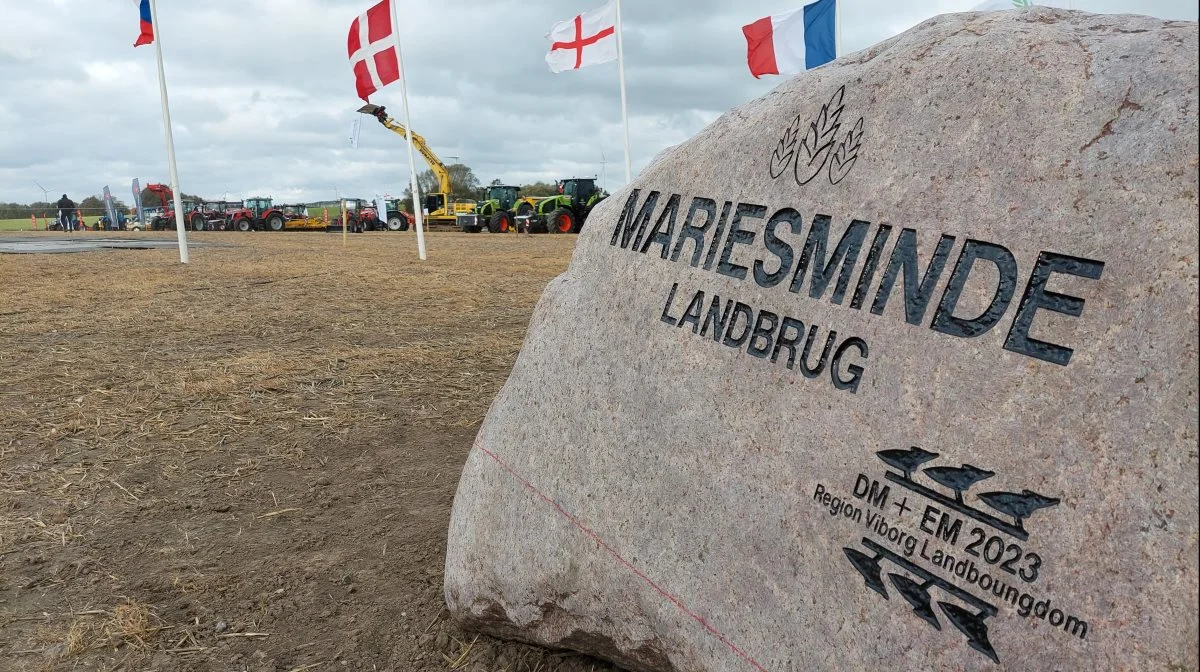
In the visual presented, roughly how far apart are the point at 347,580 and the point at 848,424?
2.05 metres

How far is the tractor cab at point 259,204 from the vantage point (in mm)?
36375

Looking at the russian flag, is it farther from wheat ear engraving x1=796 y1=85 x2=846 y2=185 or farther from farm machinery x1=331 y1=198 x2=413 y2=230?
farm machinery x1=331 y1=198 x2=413 y2=230

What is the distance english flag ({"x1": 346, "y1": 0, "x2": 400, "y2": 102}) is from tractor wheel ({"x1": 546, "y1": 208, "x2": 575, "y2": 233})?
14.6 m

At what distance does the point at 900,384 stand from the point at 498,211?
2998 centimetres

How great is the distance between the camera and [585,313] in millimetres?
2395

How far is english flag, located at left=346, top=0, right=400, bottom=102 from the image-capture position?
12750 mm

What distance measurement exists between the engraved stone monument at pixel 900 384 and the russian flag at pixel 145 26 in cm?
1333

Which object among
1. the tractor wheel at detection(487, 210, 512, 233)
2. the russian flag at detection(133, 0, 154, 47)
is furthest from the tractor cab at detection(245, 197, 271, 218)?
the russian flag at detection(133, 0, 154, 47)

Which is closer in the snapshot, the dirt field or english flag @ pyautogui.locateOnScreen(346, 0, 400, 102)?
the dirt field

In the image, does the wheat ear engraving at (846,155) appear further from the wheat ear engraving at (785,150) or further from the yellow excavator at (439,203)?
the yellow excavator at (439,203)

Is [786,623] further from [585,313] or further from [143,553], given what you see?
[143,553]

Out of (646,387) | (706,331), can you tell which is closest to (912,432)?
(706,331)

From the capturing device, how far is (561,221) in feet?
91.8

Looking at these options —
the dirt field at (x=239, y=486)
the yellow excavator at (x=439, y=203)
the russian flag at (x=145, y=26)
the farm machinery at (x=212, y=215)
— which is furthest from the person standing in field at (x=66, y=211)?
the dirt field at (x=239, y=486)
